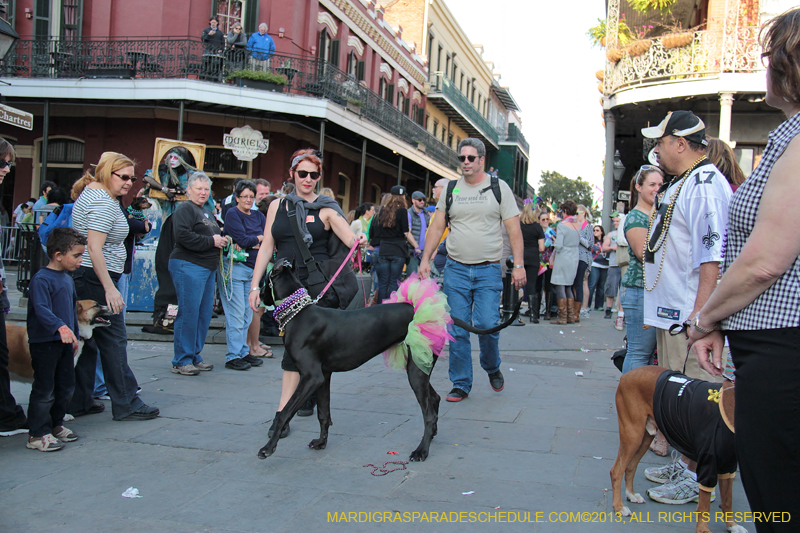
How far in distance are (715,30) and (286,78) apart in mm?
11786

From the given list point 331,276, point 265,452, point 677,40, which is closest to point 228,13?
point 677,40

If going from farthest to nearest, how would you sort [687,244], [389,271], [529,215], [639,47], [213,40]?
1. [213,40]
2. [639,47]
3. [529,215]
4. [389,271]
5. [687,244]

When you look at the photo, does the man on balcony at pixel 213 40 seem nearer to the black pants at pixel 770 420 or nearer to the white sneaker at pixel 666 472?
the white sneaker at pixel 666 472

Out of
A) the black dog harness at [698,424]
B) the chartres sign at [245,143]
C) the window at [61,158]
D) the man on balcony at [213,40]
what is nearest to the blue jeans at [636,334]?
the black dog harness at [698,424]

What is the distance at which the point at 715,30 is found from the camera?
15852 millimetres

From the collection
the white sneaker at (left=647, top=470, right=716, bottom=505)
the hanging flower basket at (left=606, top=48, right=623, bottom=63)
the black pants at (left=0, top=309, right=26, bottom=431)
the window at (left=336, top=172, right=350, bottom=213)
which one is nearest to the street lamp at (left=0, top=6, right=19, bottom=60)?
the black pants at (left=0, top=309, right=26, bottom=431)

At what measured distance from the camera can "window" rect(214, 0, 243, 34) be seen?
64.5 ft

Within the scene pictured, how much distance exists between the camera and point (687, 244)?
3611mm

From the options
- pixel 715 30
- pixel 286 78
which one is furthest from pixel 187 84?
pixel 715 30

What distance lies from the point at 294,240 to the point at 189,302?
2.21 meters

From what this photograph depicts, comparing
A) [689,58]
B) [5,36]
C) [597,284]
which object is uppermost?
[689,58]

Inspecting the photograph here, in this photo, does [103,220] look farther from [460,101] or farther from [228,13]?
[460,101]

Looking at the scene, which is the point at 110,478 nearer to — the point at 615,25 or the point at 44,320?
the point at 44,320

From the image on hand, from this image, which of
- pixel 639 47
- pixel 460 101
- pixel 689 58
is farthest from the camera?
pixel 460 101
